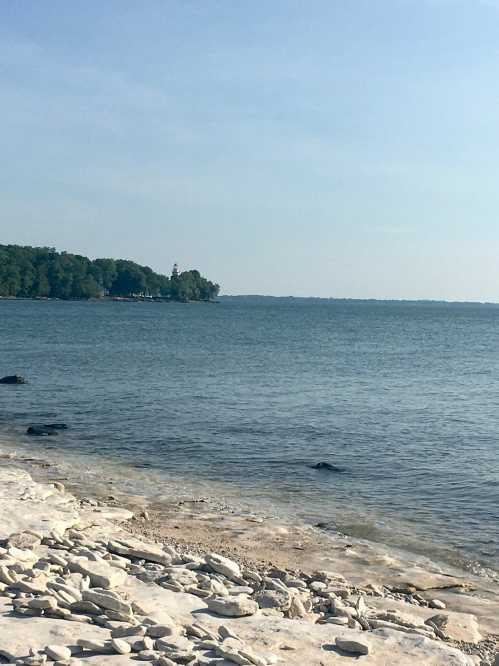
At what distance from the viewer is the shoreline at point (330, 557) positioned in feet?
42.7

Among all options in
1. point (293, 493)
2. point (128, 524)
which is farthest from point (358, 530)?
point (128, 524)

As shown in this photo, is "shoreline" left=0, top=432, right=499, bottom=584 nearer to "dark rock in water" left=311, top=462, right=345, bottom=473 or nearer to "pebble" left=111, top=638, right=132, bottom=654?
"dark rock in water" left=311, top=462, right=345, bottom=473

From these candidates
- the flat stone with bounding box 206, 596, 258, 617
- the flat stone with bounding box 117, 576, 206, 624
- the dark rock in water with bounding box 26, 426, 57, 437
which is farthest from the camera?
the dark rock in water with bounding box 26, 426, 57, 437

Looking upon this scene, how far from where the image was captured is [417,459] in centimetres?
2677

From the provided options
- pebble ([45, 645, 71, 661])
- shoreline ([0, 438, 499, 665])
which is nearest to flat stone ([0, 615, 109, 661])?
pebble ([45, 645, 71, 661])

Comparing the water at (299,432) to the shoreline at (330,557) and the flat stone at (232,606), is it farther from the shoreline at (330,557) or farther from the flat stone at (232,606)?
the flat stone at (232,606)

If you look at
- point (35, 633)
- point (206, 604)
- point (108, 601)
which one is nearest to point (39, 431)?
point (206, 604)

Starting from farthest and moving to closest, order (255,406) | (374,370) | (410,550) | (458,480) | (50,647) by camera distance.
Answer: (374,370) → (255,406) → (458,480) → (410,550) → (50,647)

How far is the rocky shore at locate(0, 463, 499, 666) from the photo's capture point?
9.74 metres

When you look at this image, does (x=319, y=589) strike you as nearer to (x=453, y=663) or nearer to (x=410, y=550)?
(x=453, y=663)

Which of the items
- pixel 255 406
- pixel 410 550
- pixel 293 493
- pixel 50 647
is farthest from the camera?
pixel 255 406

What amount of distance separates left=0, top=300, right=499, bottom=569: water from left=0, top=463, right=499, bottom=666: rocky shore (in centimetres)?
323

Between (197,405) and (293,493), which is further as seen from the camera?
(197,405)

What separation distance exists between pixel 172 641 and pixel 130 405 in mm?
28971
